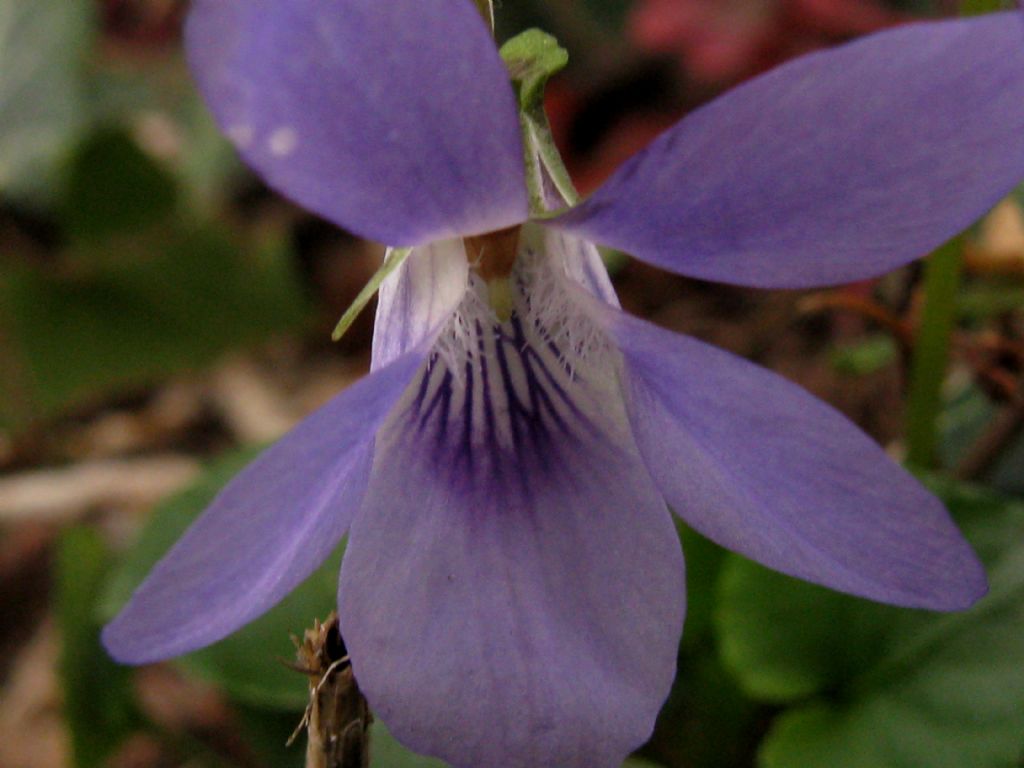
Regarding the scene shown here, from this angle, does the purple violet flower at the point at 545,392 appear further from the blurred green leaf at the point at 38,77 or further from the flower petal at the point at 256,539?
the blurred green leaf at the point at 38,77

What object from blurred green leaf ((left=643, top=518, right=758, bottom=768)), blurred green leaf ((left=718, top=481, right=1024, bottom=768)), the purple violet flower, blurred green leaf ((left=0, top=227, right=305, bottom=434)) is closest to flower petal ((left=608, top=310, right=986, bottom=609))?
the purple violet flower

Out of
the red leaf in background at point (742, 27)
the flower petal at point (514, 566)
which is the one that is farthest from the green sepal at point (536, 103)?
Answer: the red leaf in background at point (742, 27)

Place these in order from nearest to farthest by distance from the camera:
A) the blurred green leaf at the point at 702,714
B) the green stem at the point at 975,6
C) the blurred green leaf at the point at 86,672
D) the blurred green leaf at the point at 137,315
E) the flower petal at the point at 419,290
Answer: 1. the flower petal at the point at 419,290
2. the green stem at the point at 975,6
3. the blurred green leaf at the point at 702,714
4. the blurred green leaf at the point at 86,672
5. the blurred green leaf at the point at 137,315

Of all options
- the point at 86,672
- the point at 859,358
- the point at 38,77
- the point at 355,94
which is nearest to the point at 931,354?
the point at 859,358

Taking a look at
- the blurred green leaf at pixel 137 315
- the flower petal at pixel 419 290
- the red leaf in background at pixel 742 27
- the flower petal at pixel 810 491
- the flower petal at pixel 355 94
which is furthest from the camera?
the blurred green leaf at pixel 137 315

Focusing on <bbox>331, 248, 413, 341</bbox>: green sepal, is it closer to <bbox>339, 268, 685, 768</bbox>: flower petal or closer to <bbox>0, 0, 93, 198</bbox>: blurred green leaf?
<bbox>339, 268, 685, 768</bbox>: flower petal

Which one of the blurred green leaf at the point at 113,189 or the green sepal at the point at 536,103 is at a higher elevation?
the green sepal at the point at 536,103

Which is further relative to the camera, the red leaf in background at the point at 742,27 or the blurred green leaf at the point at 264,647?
the red leaf in background at the point at 742,27
